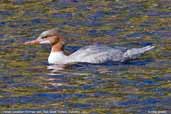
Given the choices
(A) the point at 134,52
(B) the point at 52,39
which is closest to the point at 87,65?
(A) the point at 134,52

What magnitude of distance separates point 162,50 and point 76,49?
189 centimetres

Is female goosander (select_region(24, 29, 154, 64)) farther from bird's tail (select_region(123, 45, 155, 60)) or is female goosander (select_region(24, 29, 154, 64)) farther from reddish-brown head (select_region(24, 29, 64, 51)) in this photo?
reddish-brown head (select_region(24, 29, 64, 51))

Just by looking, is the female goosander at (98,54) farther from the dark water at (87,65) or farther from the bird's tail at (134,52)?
the dark water at (87,65)

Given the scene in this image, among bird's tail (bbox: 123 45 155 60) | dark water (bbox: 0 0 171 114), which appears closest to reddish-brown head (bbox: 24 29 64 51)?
dark water (bbox: 0 0 171 114)

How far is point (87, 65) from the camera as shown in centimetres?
2006

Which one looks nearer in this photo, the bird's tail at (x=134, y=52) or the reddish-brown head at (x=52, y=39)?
the bird's tail at (x=134, y=52)

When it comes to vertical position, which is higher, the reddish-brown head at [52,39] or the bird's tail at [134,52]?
the reddish-brown head at [52,39]

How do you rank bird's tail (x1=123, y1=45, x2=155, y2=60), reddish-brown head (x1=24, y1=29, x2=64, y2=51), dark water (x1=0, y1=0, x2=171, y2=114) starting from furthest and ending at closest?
reddish-brown head (x1=24, y1=29, x2=64, y2=51), bird's tail (x1=123, y1=45, x2=155, y2=60), dark water (x1=0, y1=0, x2=171, y2=114)

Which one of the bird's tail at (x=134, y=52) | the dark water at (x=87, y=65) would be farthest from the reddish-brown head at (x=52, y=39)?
the bird's tail at (x=134, y=52)

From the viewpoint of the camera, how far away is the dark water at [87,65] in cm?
1617

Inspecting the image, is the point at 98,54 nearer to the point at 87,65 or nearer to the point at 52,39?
the point at 87,65

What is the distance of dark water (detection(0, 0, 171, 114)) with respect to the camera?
53.1 feet

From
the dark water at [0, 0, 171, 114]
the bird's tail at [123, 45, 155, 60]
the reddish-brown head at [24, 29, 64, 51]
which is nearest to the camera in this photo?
the dark water at [0, 0, 171, 114]

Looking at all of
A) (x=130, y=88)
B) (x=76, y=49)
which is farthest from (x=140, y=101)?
(x=76, y=49)
